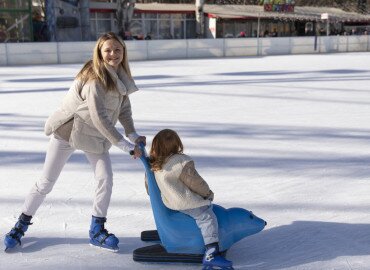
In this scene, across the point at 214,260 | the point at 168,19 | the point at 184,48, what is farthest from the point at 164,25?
the point at 214,260

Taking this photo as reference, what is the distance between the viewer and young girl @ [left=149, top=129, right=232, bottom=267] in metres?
2.07

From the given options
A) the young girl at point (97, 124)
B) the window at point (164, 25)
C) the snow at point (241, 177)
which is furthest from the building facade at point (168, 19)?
the young girl at point (97, 124)

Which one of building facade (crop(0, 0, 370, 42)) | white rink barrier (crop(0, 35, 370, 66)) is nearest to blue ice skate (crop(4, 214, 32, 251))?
white rink barrier (crop(0, 35, 370, 66))

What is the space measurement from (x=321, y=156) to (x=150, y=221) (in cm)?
197

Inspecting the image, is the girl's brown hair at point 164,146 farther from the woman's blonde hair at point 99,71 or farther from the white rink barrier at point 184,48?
the white rink barrier at point 184,48

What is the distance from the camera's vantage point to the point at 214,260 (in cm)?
209

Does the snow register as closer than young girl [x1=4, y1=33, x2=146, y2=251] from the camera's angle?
No

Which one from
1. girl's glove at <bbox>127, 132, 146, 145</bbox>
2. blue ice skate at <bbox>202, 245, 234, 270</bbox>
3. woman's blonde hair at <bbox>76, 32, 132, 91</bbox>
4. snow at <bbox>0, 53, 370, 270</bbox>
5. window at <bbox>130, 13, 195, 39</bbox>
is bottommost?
snow at <bbox>0, 53, 370, 270</bbox>

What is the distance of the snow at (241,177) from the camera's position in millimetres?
2320

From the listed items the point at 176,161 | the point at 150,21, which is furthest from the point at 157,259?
the point at 150,21

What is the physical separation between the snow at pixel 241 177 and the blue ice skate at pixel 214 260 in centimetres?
12

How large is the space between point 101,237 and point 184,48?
52.0 ft

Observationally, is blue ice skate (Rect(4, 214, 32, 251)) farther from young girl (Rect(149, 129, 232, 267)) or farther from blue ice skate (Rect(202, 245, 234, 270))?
blue ice skate (Rect(202, 245, 234, 270))

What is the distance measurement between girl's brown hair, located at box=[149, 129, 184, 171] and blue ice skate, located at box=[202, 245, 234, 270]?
42 centimetres
